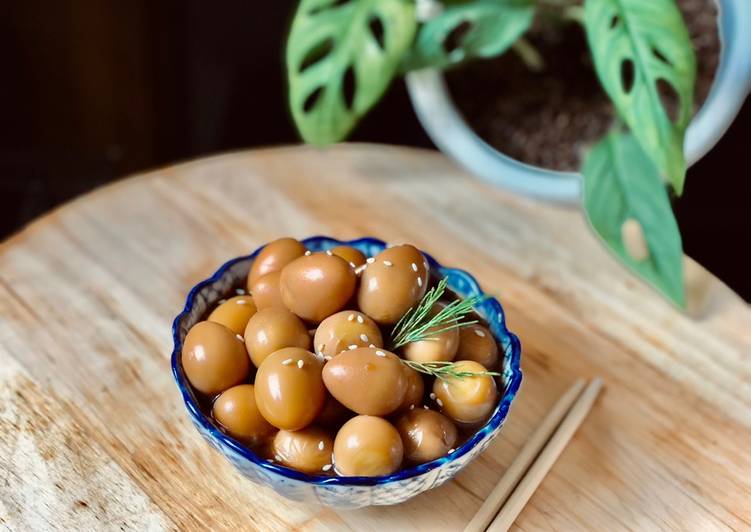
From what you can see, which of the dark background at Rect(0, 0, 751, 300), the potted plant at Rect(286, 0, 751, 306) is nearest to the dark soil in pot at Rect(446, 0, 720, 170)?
the potted plant at Rect(286, 0, 751, 306)

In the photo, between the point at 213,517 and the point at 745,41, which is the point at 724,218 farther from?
the point at 213,517

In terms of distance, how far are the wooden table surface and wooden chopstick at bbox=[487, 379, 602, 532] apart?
1cm

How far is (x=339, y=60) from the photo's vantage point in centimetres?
106

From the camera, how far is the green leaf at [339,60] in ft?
3.45

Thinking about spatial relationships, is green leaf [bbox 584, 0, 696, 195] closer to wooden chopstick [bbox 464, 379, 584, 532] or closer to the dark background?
wooden chopstick [bbox 464, 379, 584, 532]

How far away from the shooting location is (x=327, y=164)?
119 cm

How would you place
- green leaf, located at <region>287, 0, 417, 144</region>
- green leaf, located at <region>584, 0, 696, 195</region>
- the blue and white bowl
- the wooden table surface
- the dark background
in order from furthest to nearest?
the dark background < green leaf, located at <region>287, 0, 417, 144</region> < green leaf, located at <region>584, 0, 696, 195</region> < the wooden table surface < the blue and white bowl

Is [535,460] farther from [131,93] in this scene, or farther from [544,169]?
[131,93]

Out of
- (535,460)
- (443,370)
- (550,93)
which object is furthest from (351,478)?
(550,93)

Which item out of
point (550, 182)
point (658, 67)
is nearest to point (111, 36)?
point (550, 182)

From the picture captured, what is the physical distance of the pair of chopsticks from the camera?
2.47ft

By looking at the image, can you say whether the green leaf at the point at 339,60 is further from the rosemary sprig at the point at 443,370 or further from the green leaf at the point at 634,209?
the rosemary sprig at the point at 443,370

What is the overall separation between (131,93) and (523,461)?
1206 millimetres

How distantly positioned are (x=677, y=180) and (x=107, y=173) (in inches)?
45.8
